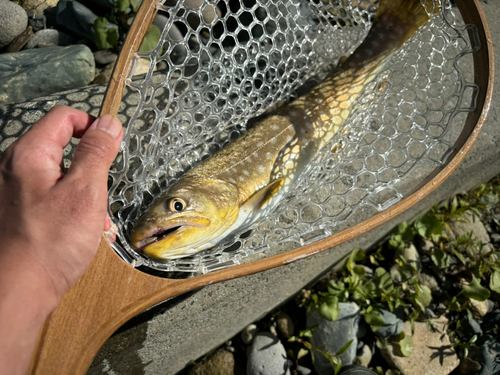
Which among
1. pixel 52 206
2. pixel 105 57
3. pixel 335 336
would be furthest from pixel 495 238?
pixel 105 57

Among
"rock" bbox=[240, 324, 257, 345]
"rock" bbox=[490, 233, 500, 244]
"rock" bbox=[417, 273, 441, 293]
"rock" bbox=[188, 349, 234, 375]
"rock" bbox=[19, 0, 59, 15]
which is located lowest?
"rock" bbox=[188, 349, 234, 375]

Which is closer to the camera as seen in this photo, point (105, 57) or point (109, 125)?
point (109, 125)

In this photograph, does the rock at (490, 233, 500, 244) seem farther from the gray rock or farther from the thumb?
the gray rock

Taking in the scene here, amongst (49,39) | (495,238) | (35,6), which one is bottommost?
(495,238)

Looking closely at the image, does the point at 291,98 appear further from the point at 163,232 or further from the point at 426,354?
the point at 426,354

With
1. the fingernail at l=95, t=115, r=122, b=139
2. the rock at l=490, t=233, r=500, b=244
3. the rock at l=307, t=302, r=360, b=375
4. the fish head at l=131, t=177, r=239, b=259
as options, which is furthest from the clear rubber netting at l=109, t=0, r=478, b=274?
the rock at l=490, t=233, r=500, b=244

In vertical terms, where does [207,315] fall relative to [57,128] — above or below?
below
